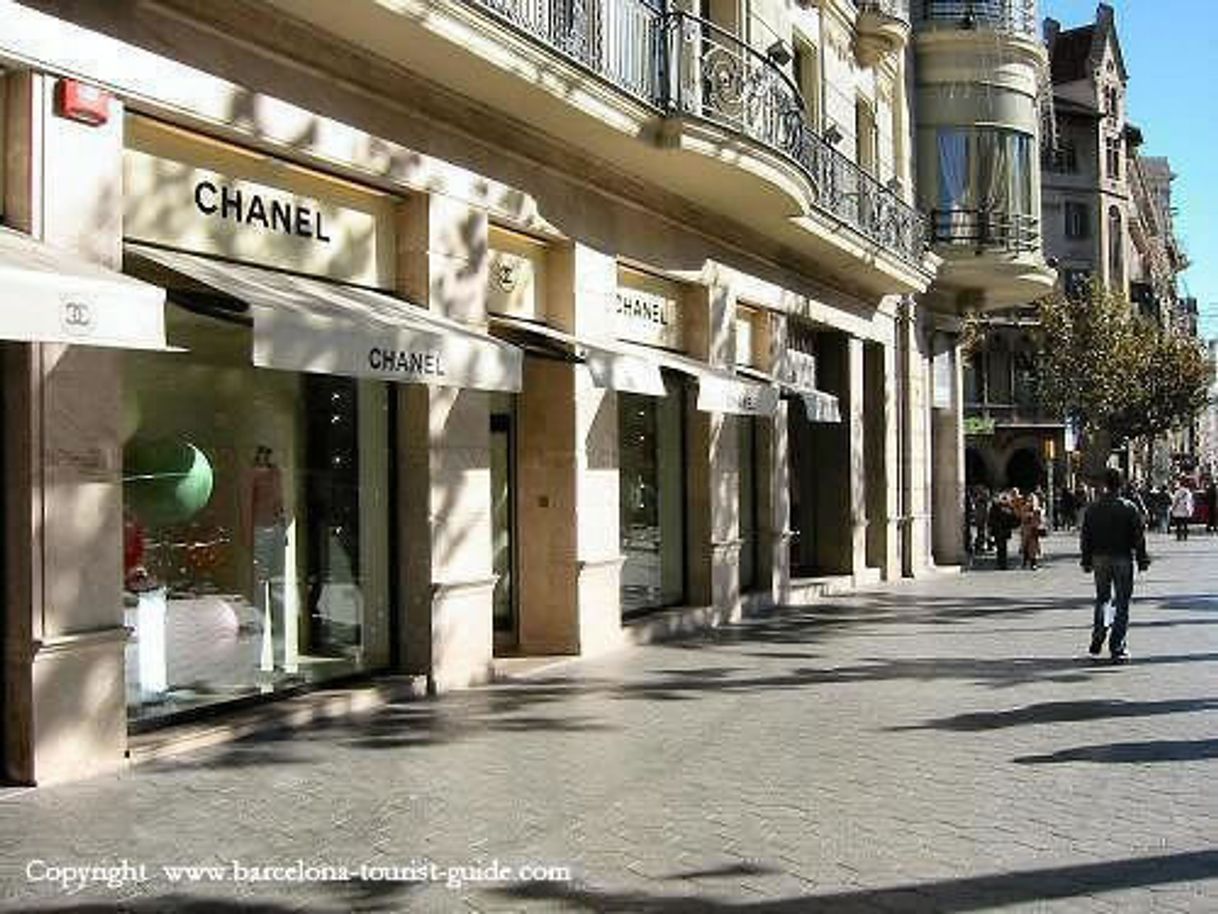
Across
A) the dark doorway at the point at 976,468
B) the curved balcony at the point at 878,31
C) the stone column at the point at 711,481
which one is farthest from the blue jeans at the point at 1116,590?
the dark doorway at the point at 976,468

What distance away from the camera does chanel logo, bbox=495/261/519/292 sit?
11398 mm

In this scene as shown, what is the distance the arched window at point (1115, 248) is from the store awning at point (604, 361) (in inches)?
2334

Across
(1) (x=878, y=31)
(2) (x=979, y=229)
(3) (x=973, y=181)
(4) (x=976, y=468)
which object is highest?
(1) (x=878, y=31)

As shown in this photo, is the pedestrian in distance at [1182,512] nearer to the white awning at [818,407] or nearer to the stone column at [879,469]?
the stone column at [879,469]

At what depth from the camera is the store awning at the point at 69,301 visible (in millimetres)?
5777

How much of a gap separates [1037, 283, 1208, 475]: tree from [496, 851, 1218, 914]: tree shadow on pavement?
42254mm

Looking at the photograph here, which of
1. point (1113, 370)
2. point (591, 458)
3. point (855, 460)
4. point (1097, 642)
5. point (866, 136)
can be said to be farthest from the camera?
point (1113, 370)

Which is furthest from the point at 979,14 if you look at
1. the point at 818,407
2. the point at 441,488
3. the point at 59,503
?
the point at 59,503

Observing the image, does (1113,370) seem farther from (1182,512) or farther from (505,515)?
(505,515)

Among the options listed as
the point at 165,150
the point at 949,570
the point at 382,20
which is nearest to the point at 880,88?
the point at 949,570

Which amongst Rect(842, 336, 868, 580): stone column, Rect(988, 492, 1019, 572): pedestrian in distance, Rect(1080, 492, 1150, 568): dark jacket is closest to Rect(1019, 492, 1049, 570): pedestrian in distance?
Rect(988, 492, 1019, 572): pedestrian in distance

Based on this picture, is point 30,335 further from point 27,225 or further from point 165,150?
point 165,150

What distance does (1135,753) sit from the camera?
7.75 metres

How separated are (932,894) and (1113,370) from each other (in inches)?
1827
